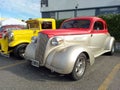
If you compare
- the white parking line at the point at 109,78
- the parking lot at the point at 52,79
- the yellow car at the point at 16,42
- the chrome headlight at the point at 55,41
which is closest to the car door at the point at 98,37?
the parking lot at the point at 52,79

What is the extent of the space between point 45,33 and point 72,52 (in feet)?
3.16

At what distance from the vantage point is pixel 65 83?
4605 millimetres

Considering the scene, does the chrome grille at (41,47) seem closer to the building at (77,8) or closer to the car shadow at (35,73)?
the car shadow at (35,73)

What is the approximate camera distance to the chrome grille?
494 cm

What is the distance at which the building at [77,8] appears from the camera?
27.7 meters

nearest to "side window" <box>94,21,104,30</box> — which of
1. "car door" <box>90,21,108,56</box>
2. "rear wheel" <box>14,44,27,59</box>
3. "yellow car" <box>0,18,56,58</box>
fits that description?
"car door" <box>90,21,108,56</box>

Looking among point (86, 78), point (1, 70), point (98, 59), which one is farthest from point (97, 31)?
point (1, 70)

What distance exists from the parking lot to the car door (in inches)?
25.6

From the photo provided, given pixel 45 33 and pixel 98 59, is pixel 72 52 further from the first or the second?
pixel 98 59

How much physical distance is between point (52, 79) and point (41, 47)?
934 millimetres

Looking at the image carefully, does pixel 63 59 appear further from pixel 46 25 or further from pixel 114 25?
pixel 114 25

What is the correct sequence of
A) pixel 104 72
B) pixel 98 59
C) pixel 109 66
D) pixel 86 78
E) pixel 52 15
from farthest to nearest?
pixel 52 15, pixel 98 59, pixel 109 66, pixel 104 72, pixel 86 78

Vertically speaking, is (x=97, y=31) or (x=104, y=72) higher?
(x=97, y=31)

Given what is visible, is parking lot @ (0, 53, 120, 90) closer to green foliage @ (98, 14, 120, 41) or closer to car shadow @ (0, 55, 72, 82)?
car shadow @ (0, 55, 72, 82)
